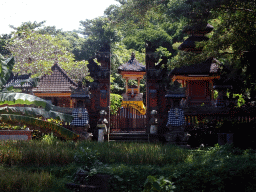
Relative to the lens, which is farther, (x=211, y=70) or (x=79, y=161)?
(x=211, y=70)

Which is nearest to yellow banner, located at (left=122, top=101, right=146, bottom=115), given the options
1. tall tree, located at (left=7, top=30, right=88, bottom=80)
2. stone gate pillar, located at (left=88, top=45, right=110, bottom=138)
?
tall tree, located at (left=7, top=30, right=88, bottom=80)

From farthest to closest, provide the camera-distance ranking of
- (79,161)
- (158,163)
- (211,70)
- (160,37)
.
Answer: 1. (160,37)
2. (211,70)
3. (158,163)
4. (79,161)

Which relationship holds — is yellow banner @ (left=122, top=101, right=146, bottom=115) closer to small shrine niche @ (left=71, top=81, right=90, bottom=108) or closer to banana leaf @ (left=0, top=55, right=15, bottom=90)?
small shrine niche @ (left=71, top=81, right=90, bottom=108)

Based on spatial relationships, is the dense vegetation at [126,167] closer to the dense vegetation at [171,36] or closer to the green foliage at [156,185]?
the green foliage at [156,185]

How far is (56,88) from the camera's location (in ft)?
84.9

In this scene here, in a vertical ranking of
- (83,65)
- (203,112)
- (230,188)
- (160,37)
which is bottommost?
(230,188)

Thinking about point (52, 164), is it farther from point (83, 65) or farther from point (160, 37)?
point (160, 37)

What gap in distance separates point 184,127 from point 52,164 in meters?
7.06

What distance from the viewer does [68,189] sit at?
7797 mm

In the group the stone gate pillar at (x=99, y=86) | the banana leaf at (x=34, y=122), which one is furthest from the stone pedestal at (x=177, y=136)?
the banana leaf at (x=34, y=122)

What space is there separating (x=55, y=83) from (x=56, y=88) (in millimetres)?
770

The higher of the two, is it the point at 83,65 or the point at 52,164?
the point at 83,65

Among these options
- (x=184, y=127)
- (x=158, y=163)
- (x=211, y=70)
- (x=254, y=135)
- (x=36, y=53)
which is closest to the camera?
(x=158, y=163)

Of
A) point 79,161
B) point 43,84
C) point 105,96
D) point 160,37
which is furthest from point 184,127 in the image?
point 160,37
